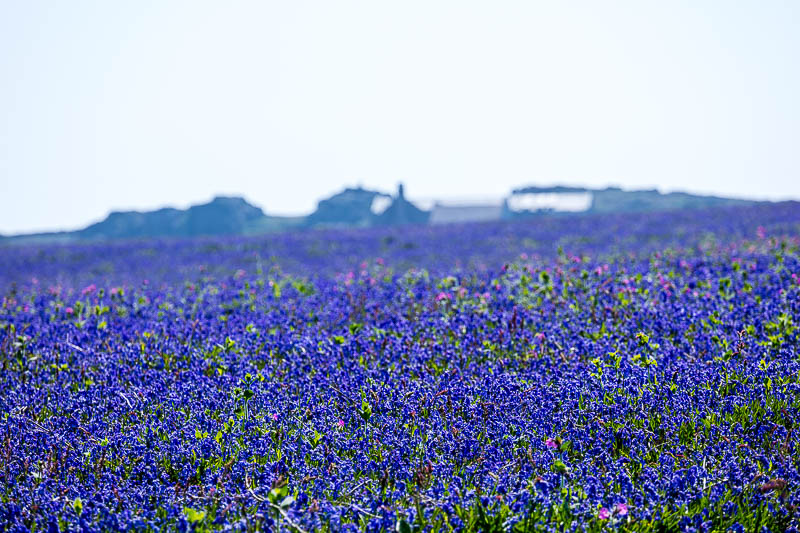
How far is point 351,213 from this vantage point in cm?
4472

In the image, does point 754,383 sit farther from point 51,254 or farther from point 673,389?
point 51,254

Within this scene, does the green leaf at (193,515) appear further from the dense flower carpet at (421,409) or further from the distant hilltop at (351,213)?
the distant hilltop at (351,213)

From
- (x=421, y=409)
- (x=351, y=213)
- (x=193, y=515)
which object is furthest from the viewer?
(x=351, y=213)

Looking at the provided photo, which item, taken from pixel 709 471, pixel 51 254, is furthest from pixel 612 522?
pixel 51 254

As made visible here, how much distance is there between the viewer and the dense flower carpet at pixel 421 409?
289 centimetres

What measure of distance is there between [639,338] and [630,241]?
12664 mm

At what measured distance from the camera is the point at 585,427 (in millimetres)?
3600

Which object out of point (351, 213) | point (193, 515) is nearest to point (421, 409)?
point (193, 515)

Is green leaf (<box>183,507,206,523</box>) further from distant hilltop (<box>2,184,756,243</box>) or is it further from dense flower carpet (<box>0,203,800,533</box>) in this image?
distant hilltop (<box>2,184,756,243</box>)

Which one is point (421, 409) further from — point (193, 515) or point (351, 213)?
point (351, 213)

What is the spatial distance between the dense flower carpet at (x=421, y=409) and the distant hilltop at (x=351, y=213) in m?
33.3

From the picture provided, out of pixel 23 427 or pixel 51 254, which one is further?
pixel 51 254

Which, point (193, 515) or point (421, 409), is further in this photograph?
point (421, 409)

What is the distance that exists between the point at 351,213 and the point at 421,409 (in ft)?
135
